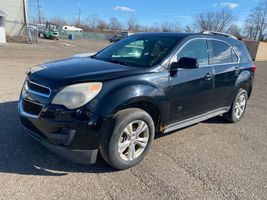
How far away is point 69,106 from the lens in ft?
10.1

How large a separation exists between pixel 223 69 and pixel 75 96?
3007 mm

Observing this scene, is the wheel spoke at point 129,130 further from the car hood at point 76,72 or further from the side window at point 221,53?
the side window at point 221,53

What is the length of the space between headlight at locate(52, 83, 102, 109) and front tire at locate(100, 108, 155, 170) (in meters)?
0.40

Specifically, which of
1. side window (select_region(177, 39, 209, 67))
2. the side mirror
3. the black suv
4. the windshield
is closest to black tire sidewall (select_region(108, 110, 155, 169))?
the black suv

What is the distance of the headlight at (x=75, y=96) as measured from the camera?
307 centimetres

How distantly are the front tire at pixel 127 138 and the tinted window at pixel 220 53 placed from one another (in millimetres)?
1980

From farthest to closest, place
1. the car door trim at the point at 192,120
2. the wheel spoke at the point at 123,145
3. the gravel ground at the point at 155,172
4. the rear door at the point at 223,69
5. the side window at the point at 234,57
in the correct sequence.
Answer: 1. the side window at the point at 234,57
2. the rear door at the point at 223,69
3. the car door trim at the point at 192,120
4. the wheel spoke at the point at 123,145
5. the gravel ground at the point at 155,172

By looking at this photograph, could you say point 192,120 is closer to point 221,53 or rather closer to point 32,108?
point 221,53

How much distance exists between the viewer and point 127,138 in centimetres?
352

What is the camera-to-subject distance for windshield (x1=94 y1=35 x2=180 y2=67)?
4.00m

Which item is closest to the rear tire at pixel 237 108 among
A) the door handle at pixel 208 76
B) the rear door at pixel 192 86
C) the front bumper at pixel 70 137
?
the rear door at pixel 192 86

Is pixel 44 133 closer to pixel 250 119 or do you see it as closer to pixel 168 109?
pixel 168 109

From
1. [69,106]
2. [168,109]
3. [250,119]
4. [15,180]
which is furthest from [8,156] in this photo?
[250,119]

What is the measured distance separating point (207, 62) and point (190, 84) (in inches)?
29.2
